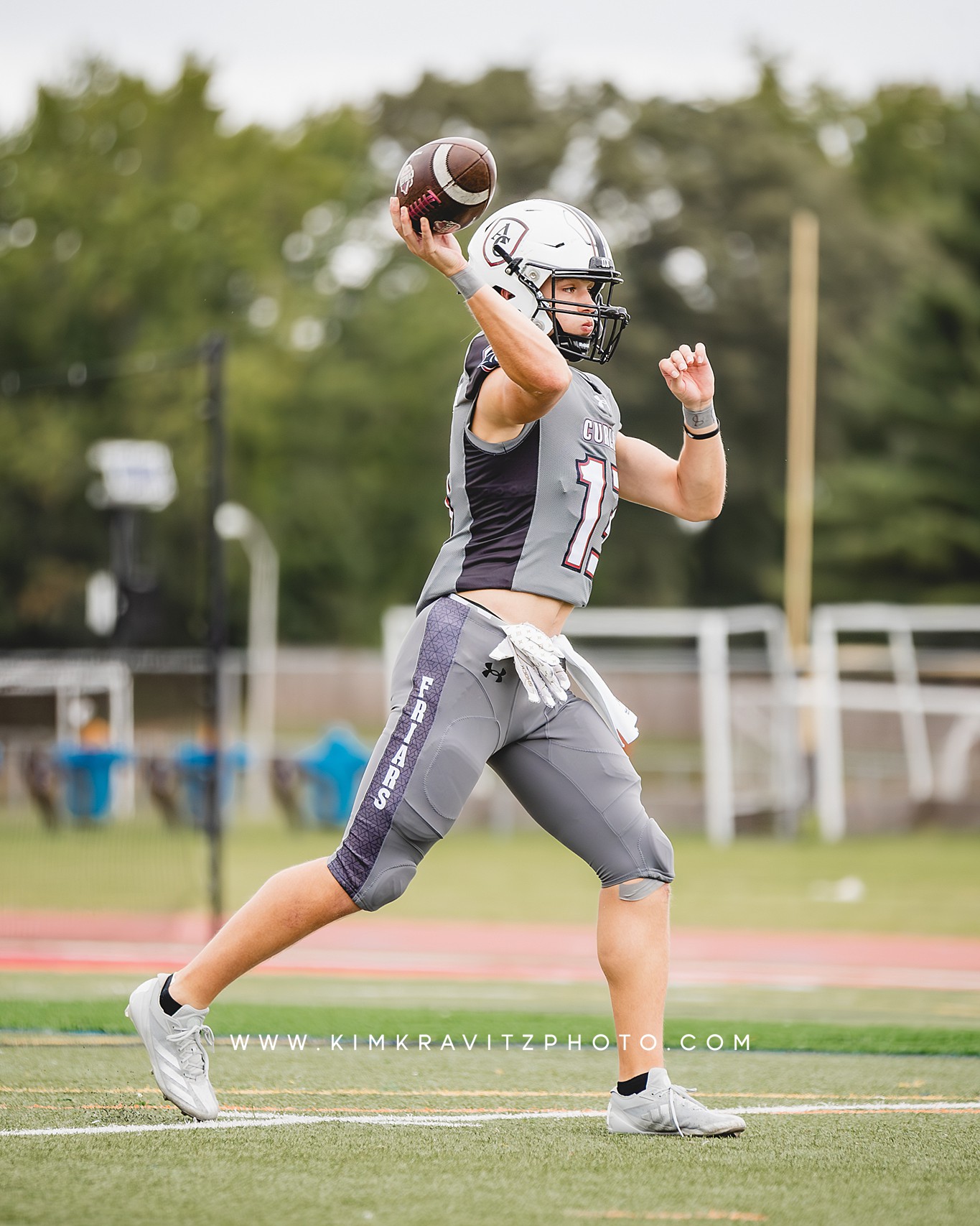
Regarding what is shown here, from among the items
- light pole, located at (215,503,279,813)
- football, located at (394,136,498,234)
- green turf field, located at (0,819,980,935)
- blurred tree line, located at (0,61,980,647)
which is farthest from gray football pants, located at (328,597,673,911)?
blurred tree line, located at (0,61,980,647)

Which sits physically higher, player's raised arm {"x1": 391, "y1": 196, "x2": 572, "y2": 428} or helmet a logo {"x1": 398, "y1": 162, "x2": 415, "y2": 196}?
helmet a logo {"x1": 398, "y1": 162, "x2": 415, "y2": 196}

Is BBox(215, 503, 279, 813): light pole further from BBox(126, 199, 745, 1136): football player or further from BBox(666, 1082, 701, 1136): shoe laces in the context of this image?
BBox(666, 1082, 701, 1136): shoe laces

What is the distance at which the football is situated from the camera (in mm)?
4242

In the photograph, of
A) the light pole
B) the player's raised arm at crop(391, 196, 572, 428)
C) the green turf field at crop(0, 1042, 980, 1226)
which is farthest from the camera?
the light pole

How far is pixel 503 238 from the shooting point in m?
4.45

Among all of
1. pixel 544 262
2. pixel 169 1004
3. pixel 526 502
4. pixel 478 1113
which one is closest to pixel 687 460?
pixel 526 502

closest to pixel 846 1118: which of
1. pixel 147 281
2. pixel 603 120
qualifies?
pixel 147 281

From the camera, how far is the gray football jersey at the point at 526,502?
173 inches

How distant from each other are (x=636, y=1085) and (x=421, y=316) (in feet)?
134

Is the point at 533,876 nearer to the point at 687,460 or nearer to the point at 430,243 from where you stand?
the point at 687,460

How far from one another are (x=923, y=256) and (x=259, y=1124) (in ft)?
141

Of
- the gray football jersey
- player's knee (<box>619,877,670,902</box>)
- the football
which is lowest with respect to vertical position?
player's knee (<box>619,877,670,902</box>)

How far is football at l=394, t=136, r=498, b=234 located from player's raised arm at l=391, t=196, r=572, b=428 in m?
0.03

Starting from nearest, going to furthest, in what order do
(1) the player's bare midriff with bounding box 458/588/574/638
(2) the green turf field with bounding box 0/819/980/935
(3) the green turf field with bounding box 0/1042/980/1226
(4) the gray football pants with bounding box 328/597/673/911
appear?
(3) the green turf field with bounding box 0/1042/980/1226
(4) the gray football pants with bounding box 328/597/673/911
(1) the player's bare midriff with bounding box 458/588/574/638
(2) the green turf field with bounding box 0/819/980/935
